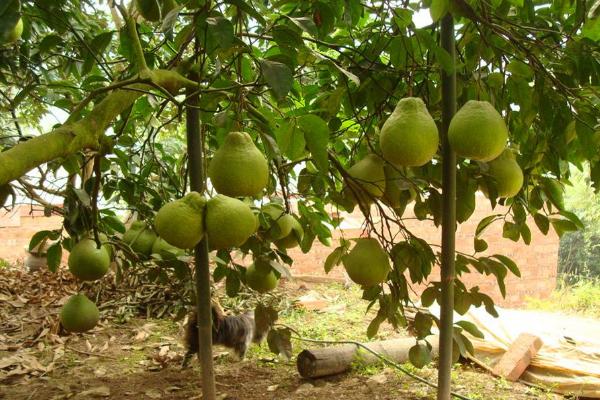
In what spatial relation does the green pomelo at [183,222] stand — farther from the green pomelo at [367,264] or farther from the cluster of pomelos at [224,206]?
the green pomelo at [367,264]

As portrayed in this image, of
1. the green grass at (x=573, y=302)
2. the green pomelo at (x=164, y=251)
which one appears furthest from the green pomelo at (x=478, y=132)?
the green grass at (x=573, y=302)

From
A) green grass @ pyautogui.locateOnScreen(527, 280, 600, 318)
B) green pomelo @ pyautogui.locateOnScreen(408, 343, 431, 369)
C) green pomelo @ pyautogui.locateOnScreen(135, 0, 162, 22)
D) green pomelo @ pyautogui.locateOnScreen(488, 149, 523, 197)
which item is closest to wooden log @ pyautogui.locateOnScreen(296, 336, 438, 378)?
green pomelo @ pyautogui.locateOnScreen(408, 343, 431, 369)

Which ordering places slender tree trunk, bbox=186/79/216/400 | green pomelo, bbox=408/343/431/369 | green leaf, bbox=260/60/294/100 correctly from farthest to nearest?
green pomelo, bbox=408/343/431/369
slender tree trunk, bbox=186/79/216/400
green leaf, bbox=260/60/294/100

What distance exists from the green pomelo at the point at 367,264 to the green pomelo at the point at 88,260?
2.56 ft

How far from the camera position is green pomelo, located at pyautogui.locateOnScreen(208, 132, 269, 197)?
1.09 meters

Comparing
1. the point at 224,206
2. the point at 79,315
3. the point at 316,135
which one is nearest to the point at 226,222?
the point at 224,206

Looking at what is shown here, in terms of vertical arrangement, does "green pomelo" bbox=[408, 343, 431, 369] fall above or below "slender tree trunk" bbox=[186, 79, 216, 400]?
below

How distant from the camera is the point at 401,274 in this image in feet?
5.75

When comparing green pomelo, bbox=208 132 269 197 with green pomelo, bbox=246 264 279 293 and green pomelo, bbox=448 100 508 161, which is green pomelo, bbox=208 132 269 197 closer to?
green pomelo, bbox=448 100 508 161

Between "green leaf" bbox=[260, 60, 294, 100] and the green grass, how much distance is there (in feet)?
22.6

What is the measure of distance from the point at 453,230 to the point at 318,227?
862 millimetres

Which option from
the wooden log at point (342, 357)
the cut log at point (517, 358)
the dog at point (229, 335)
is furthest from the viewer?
the cut log at point (517, 358)

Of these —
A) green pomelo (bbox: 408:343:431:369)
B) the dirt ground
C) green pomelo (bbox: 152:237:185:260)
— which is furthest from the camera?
the dirt ground

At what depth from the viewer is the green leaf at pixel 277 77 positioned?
0.98 meters
